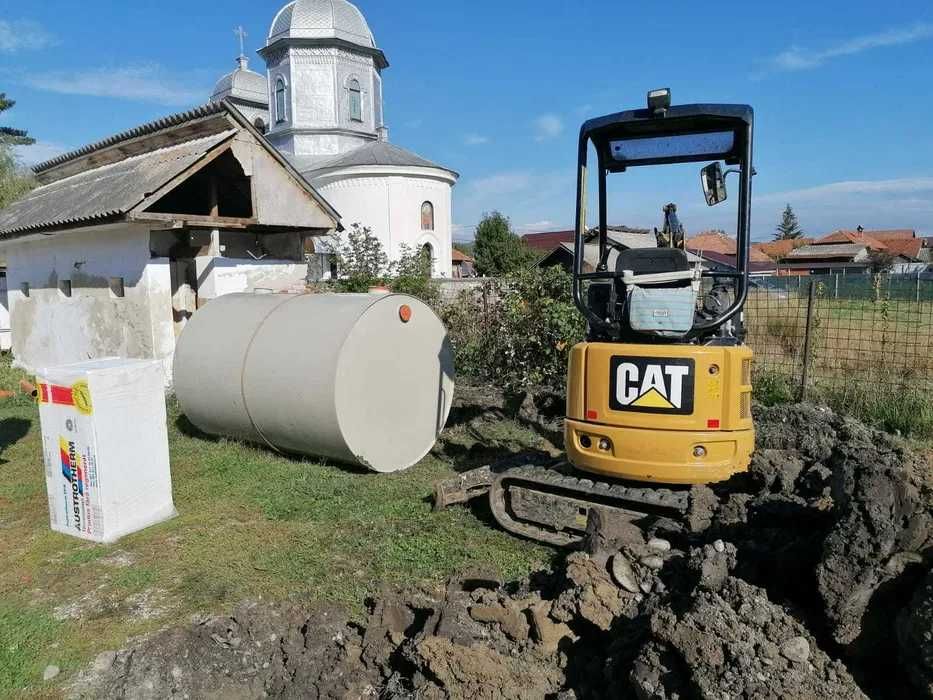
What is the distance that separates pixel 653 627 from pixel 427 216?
31375 mm

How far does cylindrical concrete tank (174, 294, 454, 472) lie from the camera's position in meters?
7.06

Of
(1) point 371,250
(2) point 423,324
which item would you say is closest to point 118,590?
(2) point 423,324

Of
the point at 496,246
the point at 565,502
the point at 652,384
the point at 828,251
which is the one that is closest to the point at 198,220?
the point at 565,502

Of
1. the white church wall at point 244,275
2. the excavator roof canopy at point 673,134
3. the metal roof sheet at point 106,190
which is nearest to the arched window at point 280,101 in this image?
the metal roof sheet at point 106,190

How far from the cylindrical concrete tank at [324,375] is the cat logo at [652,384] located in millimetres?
2997

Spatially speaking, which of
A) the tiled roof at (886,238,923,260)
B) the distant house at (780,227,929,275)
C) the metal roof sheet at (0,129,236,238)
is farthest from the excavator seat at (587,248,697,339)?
the tiled roof at (886,238,923,260)

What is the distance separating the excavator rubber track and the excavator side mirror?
2.17 m

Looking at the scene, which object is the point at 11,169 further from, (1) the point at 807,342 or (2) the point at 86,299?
(1) the point at 807,342

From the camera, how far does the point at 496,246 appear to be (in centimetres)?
4434

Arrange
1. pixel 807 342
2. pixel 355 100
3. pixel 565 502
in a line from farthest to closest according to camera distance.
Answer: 1. pixel 355 100
2. pixel 807 342
3. pixel 565 502

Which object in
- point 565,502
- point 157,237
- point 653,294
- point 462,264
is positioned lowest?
point 565,502

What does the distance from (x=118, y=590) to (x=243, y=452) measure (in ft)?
10.0

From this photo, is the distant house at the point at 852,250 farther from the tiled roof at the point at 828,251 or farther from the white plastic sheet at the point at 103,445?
the white plastic sheet at the point at 103,445

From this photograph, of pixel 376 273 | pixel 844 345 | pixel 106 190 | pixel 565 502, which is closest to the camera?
pixel 565 502
